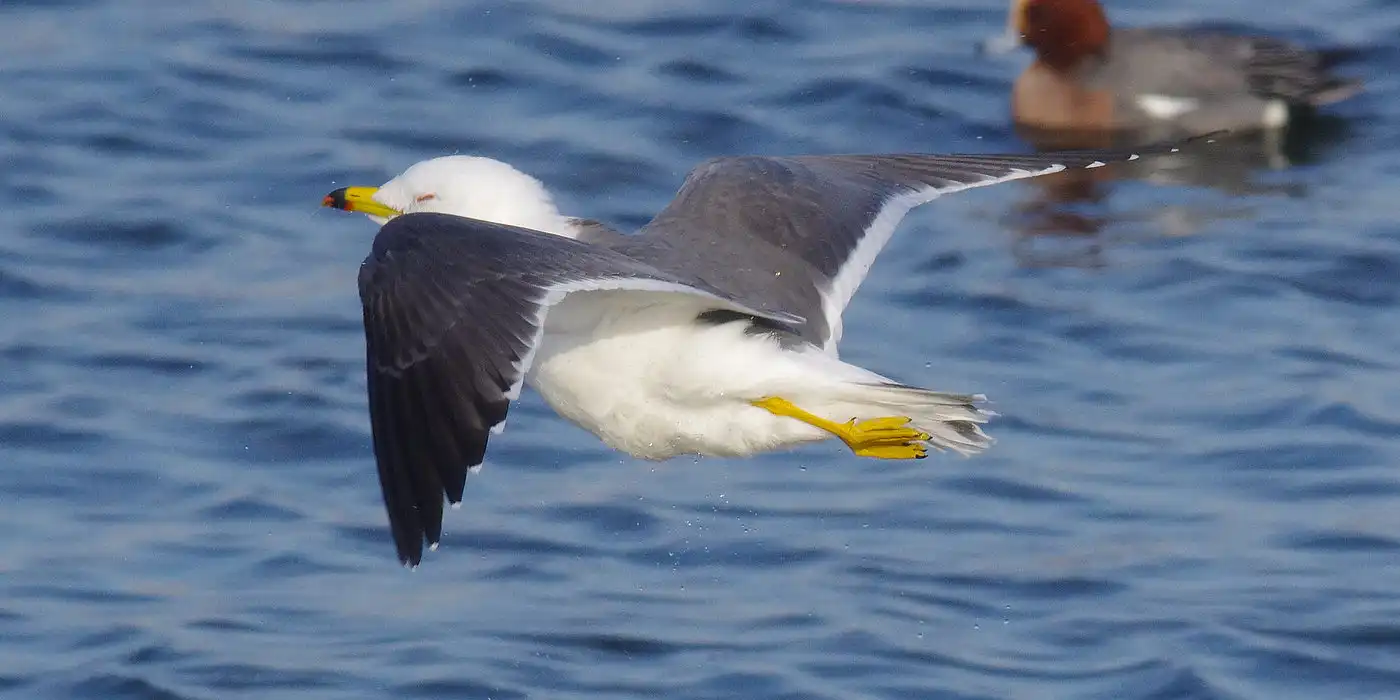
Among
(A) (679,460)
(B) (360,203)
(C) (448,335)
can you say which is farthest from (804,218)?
(A) (679,460)

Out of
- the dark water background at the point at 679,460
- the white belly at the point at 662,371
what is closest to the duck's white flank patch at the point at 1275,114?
the dark water background at the point at 679,460

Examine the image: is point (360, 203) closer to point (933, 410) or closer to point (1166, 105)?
point (933, 410)

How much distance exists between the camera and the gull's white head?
5965mm

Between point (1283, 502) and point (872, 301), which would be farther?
point (872, 301)

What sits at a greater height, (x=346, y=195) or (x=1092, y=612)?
(x=346, y=195)

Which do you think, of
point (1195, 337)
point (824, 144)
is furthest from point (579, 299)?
point (824, 144)

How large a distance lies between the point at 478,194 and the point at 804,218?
0.92m

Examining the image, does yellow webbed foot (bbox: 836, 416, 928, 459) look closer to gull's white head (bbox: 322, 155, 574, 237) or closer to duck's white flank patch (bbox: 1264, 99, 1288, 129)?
gull's white head (bbox: 322, 155, 574, 237)

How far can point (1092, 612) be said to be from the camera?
7.23m

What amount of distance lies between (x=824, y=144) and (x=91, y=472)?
4278 millimetres

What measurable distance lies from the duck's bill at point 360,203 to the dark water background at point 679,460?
1403mm

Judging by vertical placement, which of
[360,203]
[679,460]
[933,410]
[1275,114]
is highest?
[360,203]

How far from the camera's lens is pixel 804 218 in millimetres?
6324

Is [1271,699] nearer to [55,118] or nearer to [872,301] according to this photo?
[872,301]
